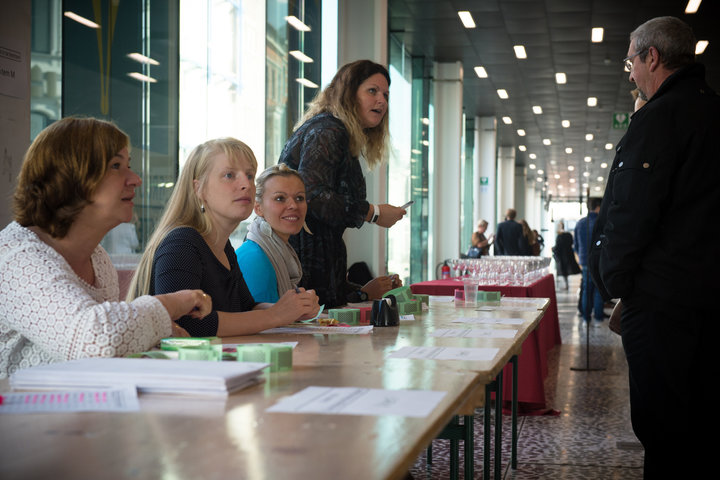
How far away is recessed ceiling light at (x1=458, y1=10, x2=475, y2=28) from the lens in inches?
355

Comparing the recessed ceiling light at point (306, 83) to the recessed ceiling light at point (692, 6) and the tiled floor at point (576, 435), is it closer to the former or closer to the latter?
the tiled floor at point (576, 435)

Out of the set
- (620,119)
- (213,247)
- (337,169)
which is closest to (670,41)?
(337,169)

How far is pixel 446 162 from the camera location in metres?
12.2

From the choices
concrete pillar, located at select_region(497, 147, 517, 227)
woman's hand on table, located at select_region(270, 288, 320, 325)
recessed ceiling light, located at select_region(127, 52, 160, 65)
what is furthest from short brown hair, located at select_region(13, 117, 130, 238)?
concrete pillar, located at select_region(497, 147, 517, 227)

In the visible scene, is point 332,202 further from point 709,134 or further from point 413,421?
point 413,421

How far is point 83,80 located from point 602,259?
257 centimetres

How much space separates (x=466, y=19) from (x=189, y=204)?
788 cm

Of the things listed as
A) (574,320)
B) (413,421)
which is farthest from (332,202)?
(574,320)

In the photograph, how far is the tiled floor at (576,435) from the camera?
3248 millimetres

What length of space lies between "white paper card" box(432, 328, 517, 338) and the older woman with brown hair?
26.1 inches

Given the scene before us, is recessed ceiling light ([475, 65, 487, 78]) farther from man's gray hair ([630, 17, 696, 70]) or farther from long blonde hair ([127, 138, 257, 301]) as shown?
long blonde hair ([127, 138, 257, 301])

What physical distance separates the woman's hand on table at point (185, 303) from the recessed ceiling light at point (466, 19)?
8016 mm

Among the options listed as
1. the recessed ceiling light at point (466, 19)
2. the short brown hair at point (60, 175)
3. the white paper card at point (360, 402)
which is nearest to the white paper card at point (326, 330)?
the short brown hair at point (60, 175)

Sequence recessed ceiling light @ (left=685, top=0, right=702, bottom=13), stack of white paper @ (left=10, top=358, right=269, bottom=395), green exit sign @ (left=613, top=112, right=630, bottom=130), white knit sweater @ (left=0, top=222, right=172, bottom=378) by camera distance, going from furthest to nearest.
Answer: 1. green exit sign @ (left=613, top=112, right=630, bottom=130)
2. recessed ceiling light @ (left=685, top=0, right=702, bottom=13)
3. white knit sweater @ (left=0, top=222, right=172, bottom=378)
4. stack of white paper @ (left=10, top=358, right=269, bottom=395)
